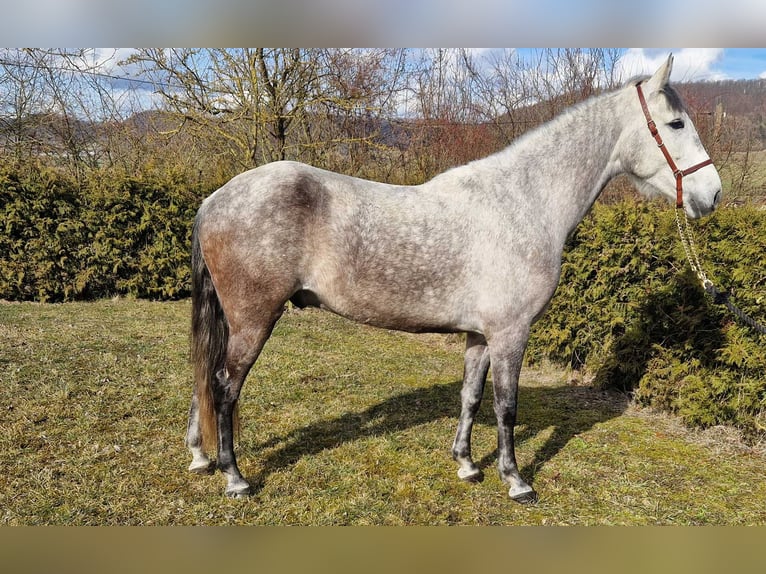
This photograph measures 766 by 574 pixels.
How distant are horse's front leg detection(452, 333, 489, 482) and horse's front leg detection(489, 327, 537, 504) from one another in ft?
0.85

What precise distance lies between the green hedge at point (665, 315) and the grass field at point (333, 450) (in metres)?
0.30

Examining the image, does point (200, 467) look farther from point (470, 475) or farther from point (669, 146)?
point (669, 146)

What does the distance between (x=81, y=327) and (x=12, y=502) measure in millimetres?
4935

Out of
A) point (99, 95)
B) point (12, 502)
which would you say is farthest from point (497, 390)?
point (99, 95)

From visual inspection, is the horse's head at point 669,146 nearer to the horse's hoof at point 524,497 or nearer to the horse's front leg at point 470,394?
the horse's front leg at point 470,394

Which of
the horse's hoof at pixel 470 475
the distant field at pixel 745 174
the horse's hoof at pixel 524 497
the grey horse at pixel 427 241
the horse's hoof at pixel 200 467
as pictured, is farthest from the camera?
the distant field at pixel 745 174

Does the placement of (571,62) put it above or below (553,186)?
above

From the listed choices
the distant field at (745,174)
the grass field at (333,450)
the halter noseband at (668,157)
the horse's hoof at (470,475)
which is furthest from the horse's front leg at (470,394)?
the distant field at (745,174)

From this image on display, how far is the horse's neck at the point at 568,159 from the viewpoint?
10.4ft

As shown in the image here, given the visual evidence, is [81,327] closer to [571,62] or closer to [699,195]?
[699,195]

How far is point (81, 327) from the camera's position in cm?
715
